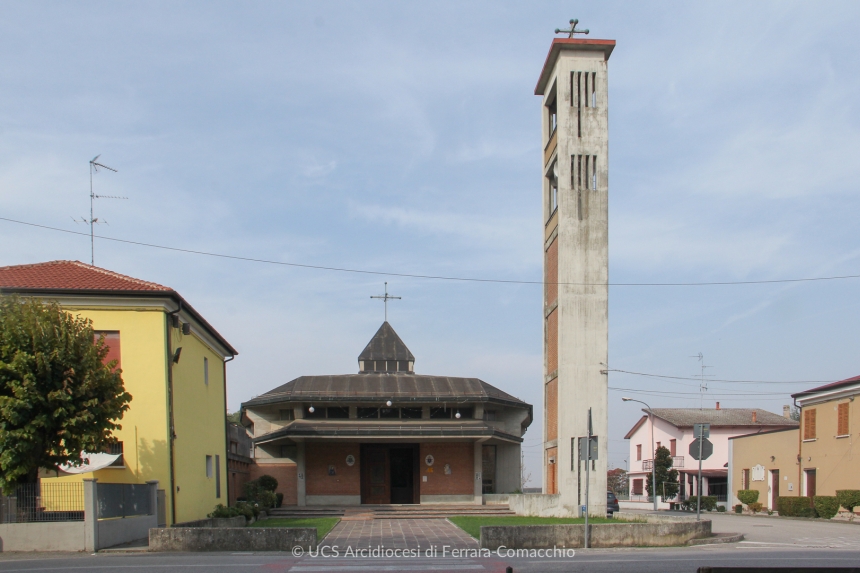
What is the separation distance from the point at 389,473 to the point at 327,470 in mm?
2743

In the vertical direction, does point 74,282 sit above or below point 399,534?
above

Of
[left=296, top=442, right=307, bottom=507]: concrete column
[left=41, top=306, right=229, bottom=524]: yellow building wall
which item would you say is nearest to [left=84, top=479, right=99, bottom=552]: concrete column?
[left=41, top=306, right=229, bottom=524]: yellow building wall

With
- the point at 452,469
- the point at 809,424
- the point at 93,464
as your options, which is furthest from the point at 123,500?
the point at 809,424

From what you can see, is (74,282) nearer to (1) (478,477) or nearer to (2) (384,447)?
(2) (384,447)

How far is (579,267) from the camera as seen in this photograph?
97.6ft

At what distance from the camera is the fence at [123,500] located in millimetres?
16562

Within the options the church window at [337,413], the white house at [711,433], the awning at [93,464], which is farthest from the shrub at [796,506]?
the awning at [93,464]

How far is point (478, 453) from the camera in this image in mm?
34594

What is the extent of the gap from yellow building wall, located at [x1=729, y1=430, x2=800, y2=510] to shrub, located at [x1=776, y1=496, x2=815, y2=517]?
1.78m

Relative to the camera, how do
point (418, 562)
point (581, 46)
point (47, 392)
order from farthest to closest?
point (581, 46) → point (47, 392) → point (418, 562)

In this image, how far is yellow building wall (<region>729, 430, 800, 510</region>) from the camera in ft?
119

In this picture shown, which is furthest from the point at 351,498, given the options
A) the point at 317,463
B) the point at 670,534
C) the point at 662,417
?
the point at 662,417

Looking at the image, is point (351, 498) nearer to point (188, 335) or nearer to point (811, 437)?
point (188, 335)

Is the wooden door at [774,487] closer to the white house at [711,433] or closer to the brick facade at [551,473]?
the brick facade at [551,473]
